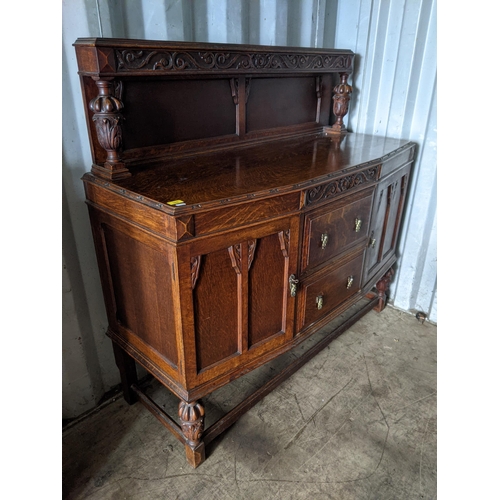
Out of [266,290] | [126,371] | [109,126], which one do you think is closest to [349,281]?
[266,290]

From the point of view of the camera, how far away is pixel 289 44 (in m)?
2.27

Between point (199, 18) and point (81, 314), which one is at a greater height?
point (199, 18)

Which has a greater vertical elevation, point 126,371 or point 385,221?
point 385,221

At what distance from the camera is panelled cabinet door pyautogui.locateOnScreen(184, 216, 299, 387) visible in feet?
4.51

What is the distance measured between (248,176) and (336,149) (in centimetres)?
73

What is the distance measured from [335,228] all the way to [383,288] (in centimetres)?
118

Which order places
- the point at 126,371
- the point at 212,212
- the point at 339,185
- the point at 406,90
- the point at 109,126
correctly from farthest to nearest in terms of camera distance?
1. the point at 406,90
2. the point at 126,371
3. the point at 339,185
4. the point at 109,126
5. the point at 212,212

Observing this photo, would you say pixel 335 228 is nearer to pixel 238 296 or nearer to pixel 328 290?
pixel 328 290

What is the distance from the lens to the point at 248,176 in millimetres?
1549

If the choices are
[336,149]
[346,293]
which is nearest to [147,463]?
[346,293]

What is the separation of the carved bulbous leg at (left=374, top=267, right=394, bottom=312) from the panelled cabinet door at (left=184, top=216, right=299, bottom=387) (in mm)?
1239

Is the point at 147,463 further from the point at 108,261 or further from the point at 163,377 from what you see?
the point at 108,261

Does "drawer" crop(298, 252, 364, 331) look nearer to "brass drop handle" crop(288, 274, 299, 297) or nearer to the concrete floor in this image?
"brass drop handle" crop(288, 274, 299, 297)

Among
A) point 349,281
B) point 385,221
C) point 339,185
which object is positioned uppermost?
point 339,185
